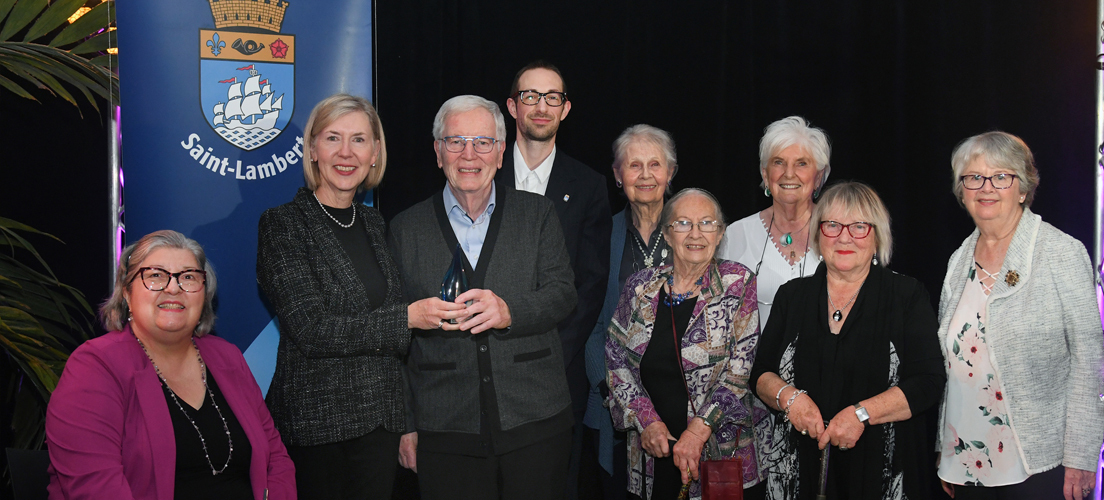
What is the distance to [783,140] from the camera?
3.00 meters

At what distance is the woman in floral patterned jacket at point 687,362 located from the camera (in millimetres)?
2477

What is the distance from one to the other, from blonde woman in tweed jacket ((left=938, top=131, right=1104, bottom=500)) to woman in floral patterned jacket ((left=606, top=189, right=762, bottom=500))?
2.12 ft

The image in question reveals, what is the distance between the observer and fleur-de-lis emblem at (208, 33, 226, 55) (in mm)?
2766

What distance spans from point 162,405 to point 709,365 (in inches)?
62.8

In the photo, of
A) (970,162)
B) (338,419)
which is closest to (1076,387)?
(970,162)

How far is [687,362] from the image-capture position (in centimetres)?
250

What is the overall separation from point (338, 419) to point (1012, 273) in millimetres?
2065

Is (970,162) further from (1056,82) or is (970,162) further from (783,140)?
(1056,82)

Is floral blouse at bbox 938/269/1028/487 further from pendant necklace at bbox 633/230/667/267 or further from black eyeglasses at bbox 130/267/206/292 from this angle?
black eyeglasses at bbox 130/267/206/292

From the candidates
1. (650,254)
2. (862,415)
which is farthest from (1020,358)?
(650,254)

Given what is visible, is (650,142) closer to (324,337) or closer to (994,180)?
(994,180)

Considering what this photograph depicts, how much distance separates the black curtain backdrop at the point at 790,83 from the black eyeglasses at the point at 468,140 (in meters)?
1.63

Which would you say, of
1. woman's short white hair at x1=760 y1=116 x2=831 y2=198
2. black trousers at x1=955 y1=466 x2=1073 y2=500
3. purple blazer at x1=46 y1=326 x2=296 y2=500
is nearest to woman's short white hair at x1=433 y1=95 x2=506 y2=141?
purple blazer at x1=46 y1=326 x2=296 y2=500

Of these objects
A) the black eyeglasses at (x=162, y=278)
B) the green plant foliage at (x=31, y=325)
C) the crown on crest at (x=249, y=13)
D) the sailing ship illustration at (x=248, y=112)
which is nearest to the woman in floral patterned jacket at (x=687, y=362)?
the black eyeglasses at (x=162, y=278)
